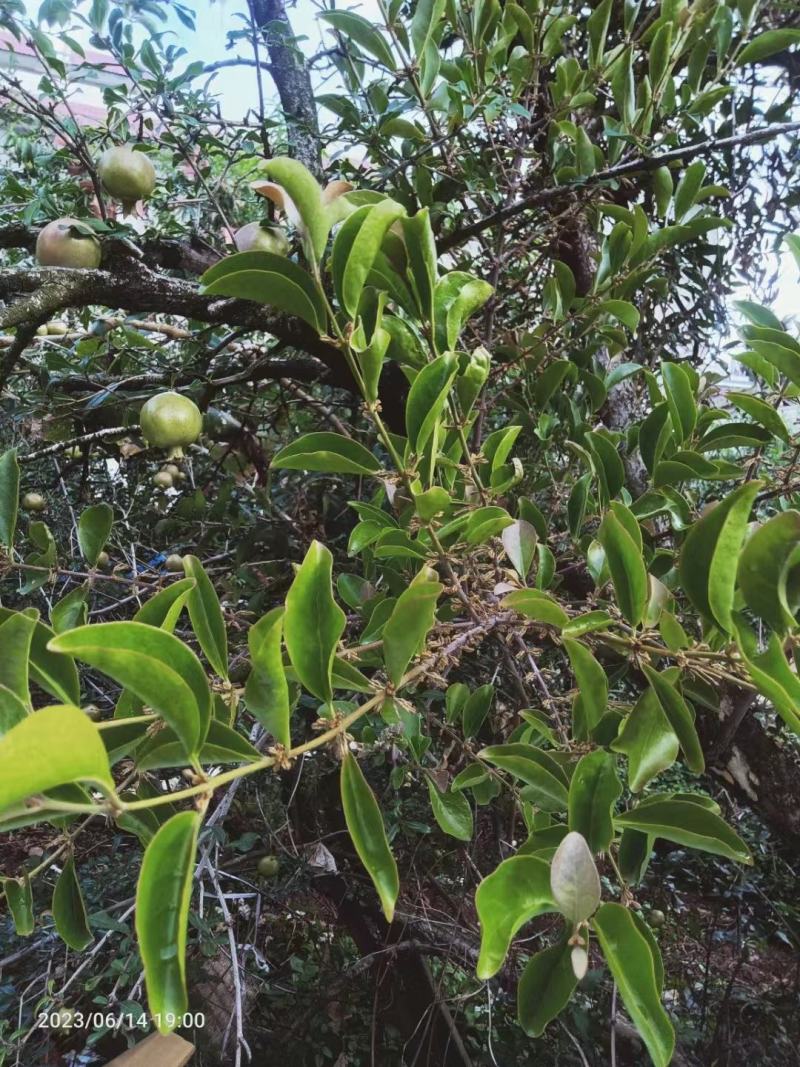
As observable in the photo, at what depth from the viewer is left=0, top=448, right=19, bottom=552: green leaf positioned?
22.2 inches

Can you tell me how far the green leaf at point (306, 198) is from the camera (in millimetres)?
341

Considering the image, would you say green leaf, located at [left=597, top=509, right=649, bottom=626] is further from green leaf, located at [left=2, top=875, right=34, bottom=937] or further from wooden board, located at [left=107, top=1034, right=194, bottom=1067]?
wooden board, located at [left=107, top=1034, right=194, bottom=1067]

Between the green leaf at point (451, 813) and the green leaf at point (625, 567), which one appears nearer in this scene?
the green leaf at point (625, 567)

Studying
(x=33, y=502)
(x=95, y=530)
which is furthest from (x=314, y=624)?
(x=33, y=502)

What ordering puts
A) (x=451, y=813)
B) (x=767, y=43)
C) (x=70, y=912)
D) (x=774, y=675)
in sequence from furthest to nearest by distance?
(x=767, y=43), (x=451, y=813), (x=70, y=912), (x=774, y=675)

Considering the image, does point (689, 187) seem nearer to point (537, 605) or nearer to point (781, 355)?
point (781, 355)

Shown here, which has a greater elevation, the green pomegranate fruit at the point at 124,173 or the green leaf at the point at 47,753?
the green pomegranate fruit at the point at 124,173

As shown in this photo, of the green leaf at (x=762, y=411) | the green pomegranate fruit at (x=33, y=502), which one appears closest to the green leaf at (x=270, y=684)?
the green leaf at (x=762, y=411)

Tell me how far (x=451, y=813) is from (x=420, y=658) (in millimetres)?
195

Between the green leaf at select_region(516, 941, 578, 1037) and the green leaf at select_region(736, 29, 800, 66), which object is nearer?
the green leaf at select_region(516, 941, 578, 1037)

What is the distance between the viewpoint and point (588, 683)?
38cm

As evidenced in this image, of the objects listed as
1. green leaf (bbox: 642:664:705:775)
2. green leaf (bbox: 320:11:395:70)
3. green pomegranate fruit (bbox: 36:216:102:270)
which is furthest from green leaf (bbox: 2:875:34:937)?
green leaf (bbox: 320:11:395:70)

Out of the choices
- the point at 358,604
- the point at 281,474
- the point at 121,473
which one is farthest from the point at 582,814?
the point at 121,473

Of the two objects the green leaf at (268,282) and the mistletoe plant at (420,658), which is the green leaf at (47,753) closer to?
the mistletoe plant at (420,658)
